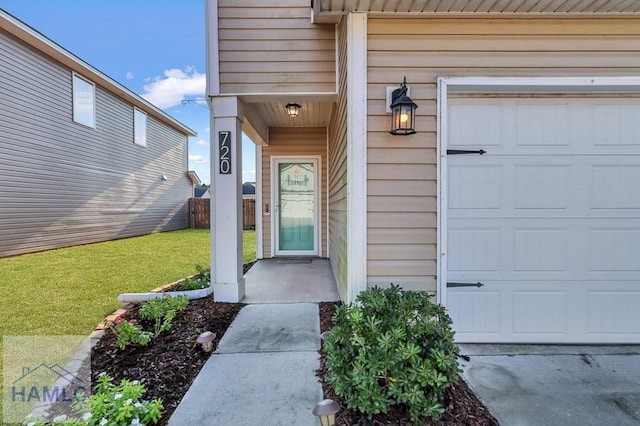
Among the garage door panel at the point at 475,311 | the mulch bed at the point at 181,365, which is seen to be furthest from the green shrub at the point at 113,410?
the garage door panel at the point at 475,311

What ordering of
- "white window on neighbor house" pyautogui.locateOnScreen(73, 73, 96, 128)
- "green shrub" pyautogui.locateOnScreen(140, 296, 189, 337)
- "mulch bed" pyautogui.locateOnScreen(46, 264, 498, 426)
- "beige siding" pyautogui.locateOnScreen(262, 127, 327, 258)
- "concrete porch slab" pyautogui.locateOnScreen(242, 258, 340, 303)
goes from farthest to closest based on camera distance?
1. "white window on neighbor house" pyautogui.locateOnScreen(73, 73, 96, 128)
2. "beige siding" pyautogui.locateOnScreen(262, 127, 327, 258)
3. "concrete porch slab" pyautogui.locateOnScreen(242, 258, 340, 303)
4. "green shrub" pyautogui.locateOnScreen(140, 296, 189, 337)
5. "mulch bed" pyautogui.locateOnScreen(46, 264, 498, 426)

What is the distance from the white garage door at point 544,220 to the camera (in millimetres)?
2453

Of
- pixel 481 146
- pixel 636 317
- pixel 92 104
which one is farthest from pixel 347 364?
pixel 92 104

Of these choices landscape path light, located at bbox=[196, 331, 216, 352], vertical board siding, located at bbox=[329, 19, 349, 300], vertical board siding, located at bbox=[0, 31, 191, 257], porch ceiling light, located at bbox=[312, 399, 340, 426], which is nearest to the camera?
porch ceiling light, located at bbox=[312, 399, 340, 426]

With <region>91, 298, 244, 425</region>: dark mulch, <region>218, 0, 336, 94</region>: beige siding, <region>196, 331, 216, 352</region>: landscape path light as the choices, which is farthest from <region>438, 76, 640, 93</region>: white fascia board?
<region>91, 298, 244, 425</region>: dark mulch

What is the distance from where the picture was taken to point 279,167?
598 centimetres

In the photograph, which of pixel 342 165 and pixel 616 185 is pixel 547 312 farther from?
pixel 342 165

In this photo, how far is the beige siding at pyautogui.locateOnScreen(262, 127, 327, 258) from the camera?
5.85m

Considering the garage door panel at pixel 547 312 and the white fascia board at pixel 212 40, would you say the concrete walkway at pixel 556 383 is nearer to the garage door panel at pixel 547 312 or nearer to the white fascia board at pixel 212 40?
the garage door panel at pixel 547 312

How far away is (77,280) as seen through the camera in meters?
4.40

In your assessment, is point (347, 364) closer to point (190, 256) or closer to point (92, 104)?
point (190, 256)

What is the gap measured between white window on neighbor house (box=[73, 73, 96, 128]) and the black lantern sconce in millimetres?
9169

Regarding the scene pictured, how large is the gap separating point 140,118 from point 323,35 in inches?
406

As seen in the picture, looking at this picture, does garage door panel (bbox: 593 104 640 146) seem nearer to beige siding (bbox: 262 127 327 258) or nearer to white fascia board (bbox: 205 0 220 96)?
white fascia board (bbox: 205 0 220 96)
